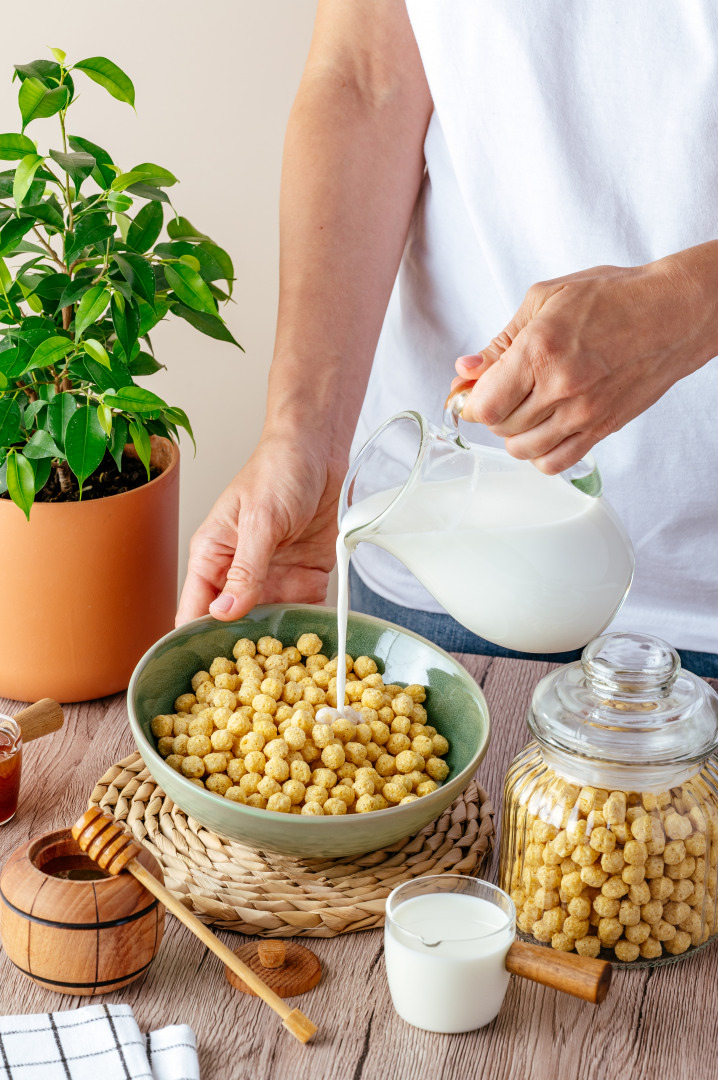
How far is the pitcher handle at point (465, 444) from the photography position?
797mm

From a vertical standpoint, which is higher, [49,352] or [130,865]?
[49,352]

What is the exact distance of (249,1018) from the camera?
2.42ft

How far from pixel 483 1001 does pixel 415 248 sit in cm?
90

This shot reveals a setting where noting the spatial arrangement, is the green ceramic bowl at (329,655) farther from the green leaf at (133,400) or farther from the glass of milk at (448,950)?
the green leaf at (133,400)

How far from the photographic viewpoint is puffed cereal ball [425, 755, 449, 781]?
3.02 feet

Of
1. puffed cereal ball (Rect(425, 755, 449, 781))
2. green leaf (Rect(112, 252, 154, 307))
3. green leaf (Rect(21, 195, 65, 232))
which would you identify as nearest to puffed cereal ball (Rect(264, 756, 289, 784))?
puffed cereal ball (Rect(425, 755, 449, 781))

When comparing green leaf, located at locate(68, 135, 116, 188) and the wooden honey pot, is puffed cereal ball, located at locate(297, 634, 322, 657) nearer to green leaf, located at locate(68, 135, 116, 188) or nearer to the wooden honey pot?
the wooden honey pot

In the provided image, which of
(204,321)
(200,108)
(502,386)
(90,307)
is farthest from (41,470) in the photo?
(200,108)

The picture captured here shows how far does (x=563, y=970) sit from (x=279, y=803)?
0.26 m

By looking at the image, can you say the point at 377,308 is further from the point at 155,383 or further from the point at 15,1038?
the point at 15,1038

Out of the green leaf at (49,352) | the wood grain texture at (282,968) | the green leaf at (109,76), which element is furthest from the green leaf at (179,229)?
the wood grain texture at (282,968)

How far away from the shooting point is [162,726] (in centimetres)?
93

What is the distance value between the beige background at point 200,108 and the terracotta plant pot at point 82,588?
0.78m

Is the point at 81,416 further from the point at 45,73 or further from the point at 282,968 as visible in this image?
the point at 282,968
